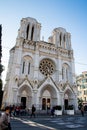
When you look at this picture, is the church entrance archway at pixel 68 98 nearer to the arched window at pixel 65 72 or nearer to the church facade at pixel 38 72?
the church facade at pixel 38 72

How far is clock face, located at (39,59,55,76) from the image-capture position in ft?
107

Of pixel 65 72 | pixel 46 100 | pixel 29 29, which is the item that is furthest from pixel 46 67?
pixel 29 29

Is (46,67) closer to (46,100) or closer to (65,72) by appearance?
(65,72)

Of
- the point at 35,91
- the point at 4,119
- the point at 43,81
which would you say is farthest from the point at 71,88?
the point at 4,119

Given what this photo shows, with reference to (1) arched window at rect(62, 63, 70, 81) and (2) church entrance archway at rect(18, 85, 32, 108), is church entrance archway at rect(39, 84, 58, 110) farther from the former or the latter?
(1) arched window at rect(62, 63, 70, 81)

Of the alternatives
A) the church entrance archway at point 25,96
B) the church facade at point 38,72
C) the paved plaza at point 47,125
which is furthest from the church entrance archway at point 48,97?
the paved plaza at point 47,125

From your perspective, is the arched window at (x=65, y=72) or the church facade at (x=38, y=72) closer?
the church facade at (x=38, y=72)

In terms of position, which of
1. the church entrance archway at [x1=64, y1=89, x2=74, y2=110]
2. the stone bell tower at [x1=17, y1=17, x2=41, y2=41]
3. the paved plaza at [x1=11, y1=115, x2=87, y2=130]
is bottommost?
the paved plaza at [x1=11, y1=115, x2=87, y2=130]

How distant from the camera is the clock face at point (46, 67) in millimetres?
32500

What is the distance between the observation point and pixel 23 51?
102ft

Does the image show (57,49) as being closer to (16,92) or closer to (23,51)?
(23,51)

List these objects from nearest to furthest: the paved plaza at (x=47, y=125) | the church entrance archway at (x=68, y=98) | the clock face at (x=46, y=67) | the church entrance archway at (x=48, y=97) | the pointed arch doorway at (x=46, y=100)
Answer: the paved plaza at (x=47, y=125), the church entrance archway at (x=48, y=97), the pointed arch doorway at (x=46, y=100), the clock face at (x=46, y=67), the church entrance archway at (x=68, y=98)

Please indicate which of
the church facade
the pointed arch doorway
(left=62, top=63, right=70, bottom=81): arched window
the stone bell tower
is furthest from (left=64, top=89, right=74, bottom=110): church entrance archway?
the stone bell tower

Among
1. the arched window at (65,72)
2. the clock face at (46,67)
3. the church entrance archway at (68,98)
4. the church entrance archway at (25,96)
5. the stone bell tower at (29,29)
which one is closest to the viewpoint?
the church entrance archway at (25,96)
